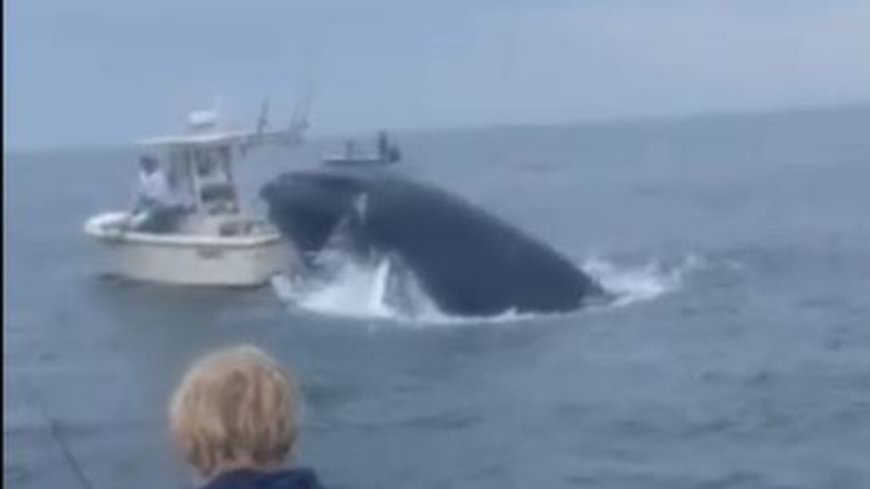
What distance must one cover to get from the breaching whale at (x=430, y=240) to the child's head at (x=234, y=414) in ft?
140

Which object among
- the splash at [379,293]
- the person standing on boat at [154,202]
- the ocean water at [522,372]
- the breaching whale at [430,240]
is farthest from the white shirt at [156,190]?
the splash at [379,293]

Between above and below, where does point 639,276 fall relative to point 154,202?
below

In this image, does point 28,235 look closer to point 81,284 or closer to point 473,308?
point 81,284

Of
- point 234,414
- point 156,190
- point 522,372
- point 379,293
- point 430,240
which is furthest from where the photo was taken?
point 156,190

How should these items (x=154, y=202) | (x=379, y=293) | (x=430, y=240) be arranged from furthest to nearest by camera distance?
(x=154, y=202)
(x=430, y=240)
(x=379, y=293)

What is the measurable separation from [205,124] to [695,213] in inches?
1232

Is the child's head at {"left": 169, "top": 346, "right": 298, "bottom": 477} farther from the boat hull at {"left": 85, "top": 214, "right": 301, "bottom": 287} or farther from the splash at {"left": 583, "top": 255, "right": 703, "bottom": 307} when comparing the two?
the boat hull at {"left": 85, "top": 214, "right": 301, "bottom": 287}

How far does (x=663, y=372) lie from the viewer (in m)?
39.5

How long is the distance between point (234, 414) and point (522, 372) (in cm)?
3441

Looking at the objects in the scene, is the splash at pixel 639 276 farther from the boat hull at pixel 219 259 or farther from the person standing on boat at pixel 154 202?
the person standing on boat at pixel 154 202

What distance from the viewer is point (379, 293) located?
1928 inches

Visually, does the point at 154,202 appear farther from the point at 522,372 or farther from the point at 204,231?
the point at 522,372

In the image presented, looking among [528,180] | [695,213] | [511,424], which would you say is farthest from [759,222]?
[528,180]

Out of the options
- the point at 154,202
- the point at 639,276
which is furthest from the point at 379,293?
the point at 639,276
